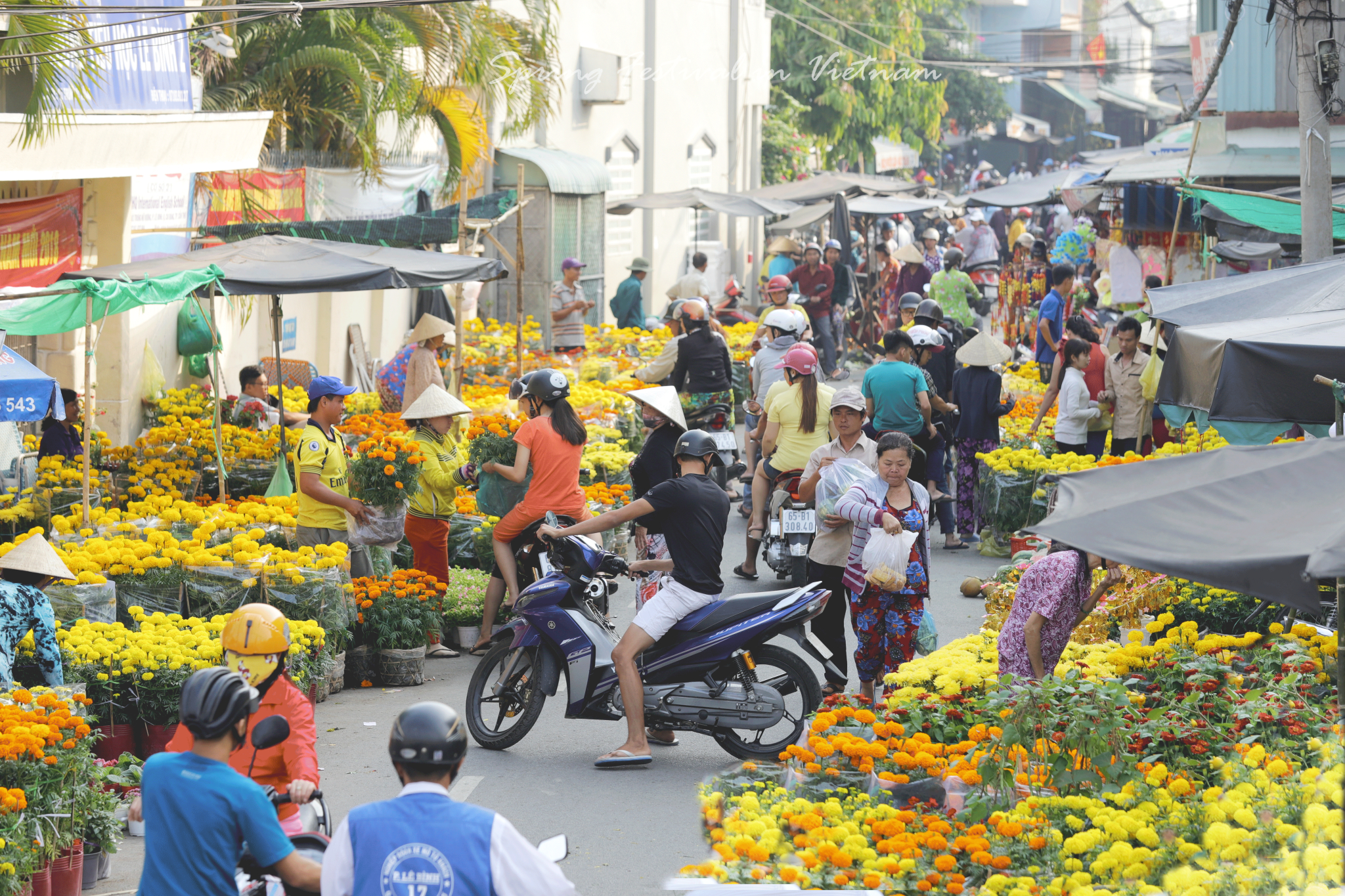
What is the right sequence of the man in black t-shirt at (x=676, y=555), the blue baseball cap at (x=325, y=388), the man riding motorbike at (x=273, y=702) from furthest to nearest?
the blue baseball cap at (x=325, y=388), the man in black t-shirt at (x=676, y=555), the man riding motorbike at (x=273, y=702)

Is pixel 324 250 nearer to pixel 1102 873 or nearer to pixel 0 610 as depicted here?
pixel 0 610

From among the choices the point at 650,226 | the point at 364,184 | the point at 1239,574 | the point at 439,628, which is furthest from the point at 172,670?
the point at 650,226

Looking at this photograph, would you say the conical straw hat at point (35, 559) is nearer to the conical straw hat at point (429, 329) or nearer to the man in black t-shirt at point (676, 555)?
the man in black t-shirt at point (676, 555)

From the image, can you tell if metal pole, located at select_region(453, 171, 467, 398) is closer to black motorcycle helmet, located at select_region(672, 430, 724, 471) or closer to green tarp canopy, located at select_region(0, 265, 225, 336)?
green tarp canopy, located at select_region(0, 265, 225, 336)

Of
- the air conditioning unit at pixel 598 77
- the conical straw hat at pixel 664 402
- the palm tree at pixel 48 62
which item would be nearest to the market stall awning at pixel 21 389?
the palm tree at pixel 48 62

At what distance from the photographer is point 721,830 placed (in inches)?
191

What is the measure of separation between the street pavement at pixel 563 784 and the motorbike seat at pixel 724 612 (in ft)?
2.48

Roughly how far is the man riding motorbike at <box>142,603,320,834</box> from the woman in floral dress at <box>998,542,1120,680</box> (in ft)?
10.6

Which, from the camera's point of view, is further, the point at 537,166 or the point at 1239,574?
the point at 537,166

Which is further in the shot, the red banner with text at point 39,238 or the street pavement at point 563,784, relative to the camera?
the red banner with text at point 39,238

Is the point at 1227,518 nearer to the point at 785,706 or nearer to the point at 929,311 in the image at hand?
the point at 785,706

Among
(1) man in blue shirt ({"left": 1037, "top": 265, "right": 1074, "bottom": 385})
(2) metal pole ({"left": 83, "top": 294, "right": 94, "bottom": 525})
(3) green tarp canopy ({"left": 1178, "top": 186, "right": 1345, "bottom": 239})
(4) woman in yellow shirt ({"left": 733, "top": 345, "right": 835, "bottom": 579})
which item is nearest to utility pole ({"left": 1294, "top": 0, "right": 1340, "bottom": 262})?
(3) green tarp canopy ({"left": 1178, "top": 186, "right": 1345, "bottom": 239})

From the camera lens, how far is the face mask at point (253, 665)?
4.56 m

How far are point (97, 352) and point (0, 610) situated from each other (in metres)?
7.40
